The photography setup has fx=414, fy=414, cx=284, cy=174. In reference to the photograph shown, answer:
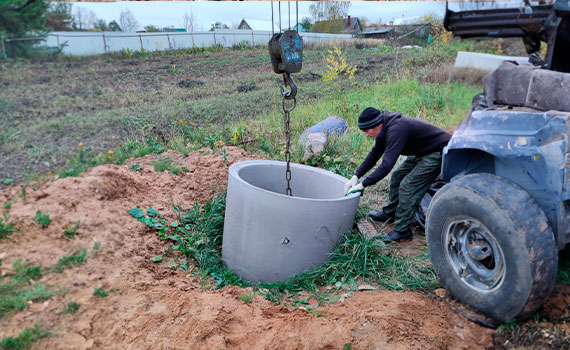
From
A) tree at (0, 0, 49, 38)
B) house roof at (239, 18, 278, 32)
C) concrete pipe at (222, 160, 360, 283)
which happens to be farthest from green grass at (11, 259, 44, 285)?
house roof at (239, 18, 278, 32)

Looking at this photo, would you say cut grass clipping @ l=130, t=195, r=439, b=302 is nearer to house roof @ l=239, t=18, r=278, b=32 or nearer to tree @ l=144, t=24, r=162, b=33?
tree @ l=144, t=24, r=162, b=33

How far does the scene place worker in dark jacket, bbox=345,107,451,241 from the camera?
3957 millimetres

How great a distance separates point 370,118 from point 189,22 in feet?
8.78

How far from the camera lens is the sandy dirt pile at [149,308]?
267cm

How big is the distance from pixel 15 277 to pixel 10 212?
2.07 feet

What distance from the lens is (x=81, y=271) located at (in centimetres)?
304

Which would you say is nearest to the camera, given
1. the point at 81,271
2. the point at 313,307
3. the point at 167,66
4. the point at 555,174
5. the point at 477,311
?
the point at 555,174

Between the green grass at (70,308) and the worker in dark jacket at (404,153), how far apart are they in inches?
96.2

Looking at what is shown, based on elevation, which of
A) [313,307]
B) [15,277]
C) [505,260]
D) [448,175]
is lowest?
[313,307]

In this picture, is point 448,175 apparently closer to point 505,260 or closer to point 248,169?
point 505,260

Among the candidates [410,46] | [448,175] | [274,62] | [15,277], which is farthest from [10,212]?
[410,46]

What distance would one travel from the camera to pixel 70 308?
2.73m

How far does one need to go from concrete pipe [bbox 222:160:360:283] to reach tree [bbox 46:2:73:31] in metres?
2.23

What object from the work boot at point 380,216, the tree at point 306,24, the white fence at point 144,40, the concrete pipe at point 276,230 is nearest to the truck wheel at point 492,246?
the concrete pipe at point 276,230
